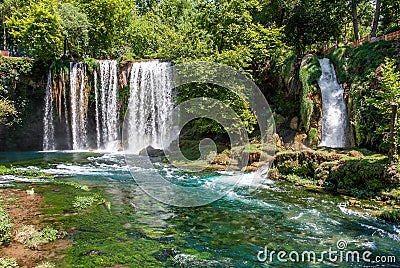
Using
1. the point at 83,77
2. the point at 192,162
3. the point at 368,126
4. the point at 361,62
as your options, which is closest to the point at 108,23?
the point at 83,77

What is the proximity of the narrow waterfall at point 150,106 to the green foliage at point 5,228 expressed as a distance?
19747 mm

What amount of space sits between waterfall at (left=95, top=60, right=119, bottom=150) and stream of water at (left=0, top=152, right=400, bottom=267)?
51.6 feet

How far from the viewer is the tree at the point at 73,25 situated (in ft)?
101

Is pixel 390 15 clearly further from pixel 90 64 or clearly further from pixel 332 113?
pixel 90 64

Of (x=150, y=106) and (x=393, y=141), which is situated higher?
(x=150, y=106)

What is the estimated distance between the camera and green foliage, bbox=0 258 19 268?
6.05m

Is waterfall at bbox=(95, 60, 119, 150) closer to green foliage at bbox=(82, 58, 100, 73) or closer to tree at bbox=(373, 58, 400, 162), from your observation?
green foliage at bbox=(82, 58, 100, 73)

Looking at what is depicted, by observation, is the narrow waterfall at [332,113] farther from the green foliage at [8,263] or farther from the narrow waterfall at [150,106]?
the green foliage at [8,263]

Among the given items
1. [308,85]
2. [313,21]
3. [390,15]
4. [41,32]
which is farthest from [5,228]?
[390,15]

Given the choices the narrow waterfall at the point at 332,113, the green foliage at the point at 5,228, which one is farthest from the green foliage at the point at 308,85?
the green foliage at the point at 5,228

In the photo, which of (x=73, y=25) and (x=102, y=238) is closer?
(x=102, y=238)

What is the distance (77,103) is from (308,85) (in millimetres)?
20489

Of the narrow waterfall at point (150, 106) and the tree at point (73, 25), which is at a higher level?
the tree at point (73, 25)

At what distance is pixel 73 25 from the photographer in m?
31.1
